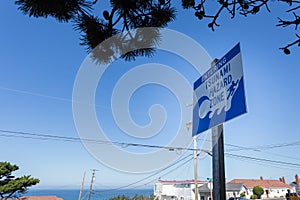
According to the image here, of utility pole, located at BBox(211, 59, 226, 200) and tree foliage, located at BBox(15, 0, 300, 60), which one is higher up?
tree foliage, located at BBox(15, 0, 300, 60)

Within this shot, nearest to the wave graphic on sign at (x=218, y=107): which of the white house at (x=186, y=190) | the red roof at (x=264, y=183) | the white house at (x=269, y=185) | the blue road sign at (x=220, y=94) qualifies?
the blue road sign at (x=220, y=94)

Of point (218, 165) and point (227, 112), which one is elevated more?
point (227, 112)

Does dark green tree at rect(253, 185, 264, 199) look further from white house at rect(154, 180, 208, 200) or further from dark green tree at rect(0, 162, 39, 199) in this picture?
dark green tree at rect(0, 162, 39, 199)

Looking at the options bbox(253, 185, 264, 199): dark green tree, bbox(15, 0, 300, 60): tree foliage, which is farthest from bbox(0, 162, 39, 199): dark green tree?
bbox(253, 185, 264, 199): dark green tree

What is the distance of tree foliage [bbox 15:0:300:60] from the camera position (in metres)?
1.03

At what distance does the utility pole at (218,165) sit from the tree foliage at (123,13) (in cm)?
44

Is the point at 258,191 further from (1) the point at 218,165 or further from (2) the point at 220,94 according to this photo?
(2) the point at 220,94

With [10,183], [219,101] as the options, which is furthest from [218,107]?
[10,183]

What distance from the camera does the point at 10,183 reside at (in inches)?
280

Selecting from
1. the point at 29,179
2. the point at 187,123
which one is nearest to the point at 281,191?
the point at 29,179

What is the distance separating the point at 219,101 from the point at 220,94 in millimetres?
29

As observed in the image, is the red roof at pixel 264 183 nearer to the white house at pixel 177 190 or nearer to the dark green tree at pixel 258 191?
the dark green tree at pixel 258 191

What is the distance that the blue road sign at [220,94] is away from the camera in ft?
2.97

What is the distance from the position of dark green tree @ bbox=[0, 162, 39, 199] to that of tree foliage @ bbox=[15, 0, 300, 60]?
6.79m
